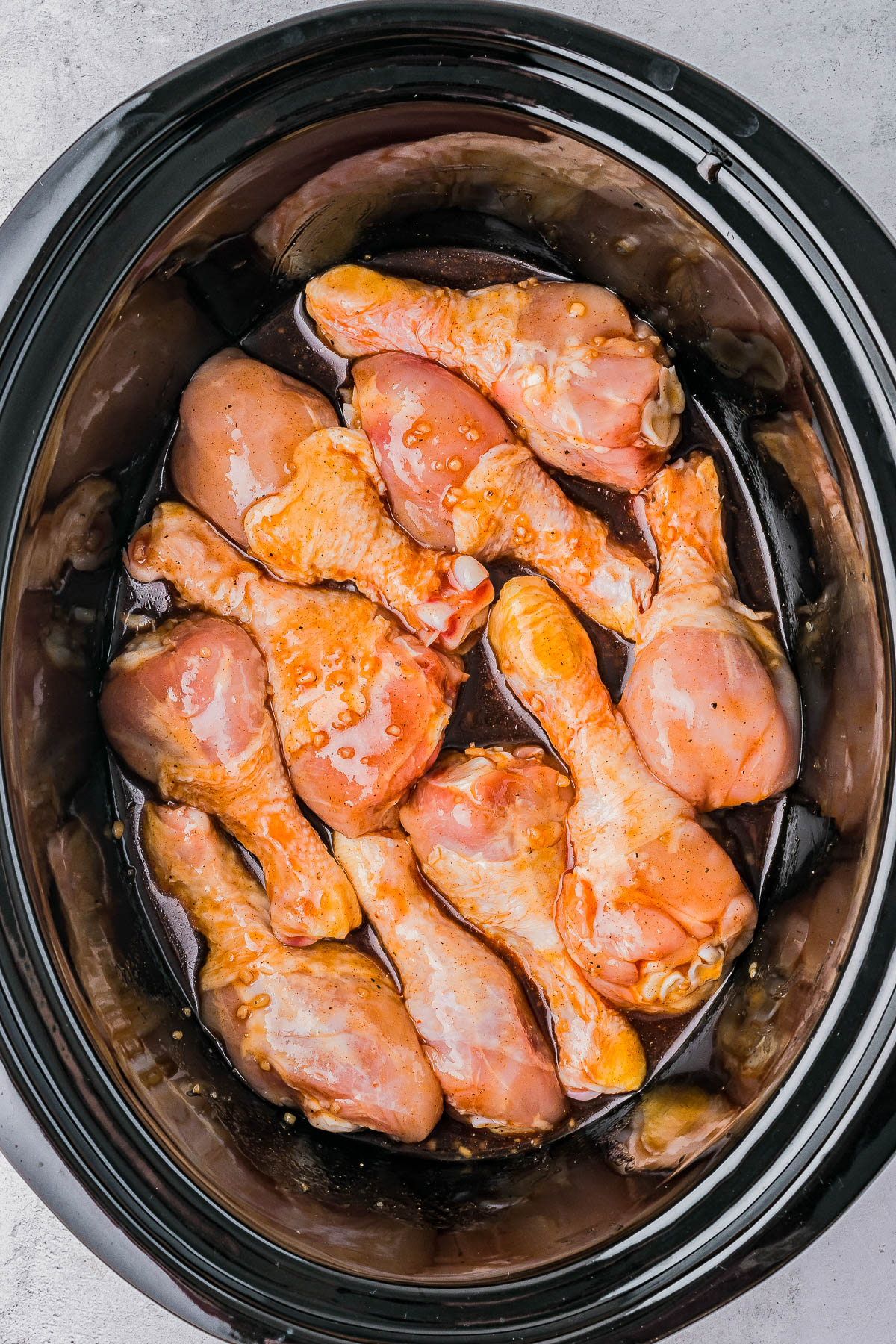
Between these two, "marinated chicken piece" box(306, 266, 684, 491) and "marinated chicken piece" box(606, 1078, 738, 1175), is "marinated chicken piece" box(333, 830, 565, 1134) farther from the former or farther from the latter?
"marinated chicken piece" box(306, 266, 684, 491)

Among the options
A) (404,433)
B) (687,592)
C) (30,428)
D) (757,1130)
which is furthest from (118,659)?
(757,1130)

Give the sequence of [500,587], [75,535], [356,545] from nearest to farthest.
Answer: [75,535], [356,545], [500,587]

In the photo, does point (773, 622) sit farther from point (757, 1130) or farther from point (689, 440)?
point (757, 1130)

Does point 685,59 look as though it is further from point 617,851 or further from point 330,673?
point 617,851

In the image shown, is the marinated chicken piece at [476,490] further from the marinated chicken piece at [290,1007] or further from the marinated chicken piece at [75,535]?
the marinated chicken piece at [290,1007]

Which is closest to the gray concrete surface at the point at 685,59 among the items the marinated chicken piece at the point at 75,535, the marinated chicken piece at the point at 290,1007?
the marinated chicken piece at the point at 290,1007

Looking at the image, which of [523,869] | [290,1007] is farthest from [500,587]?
[290,1007]
